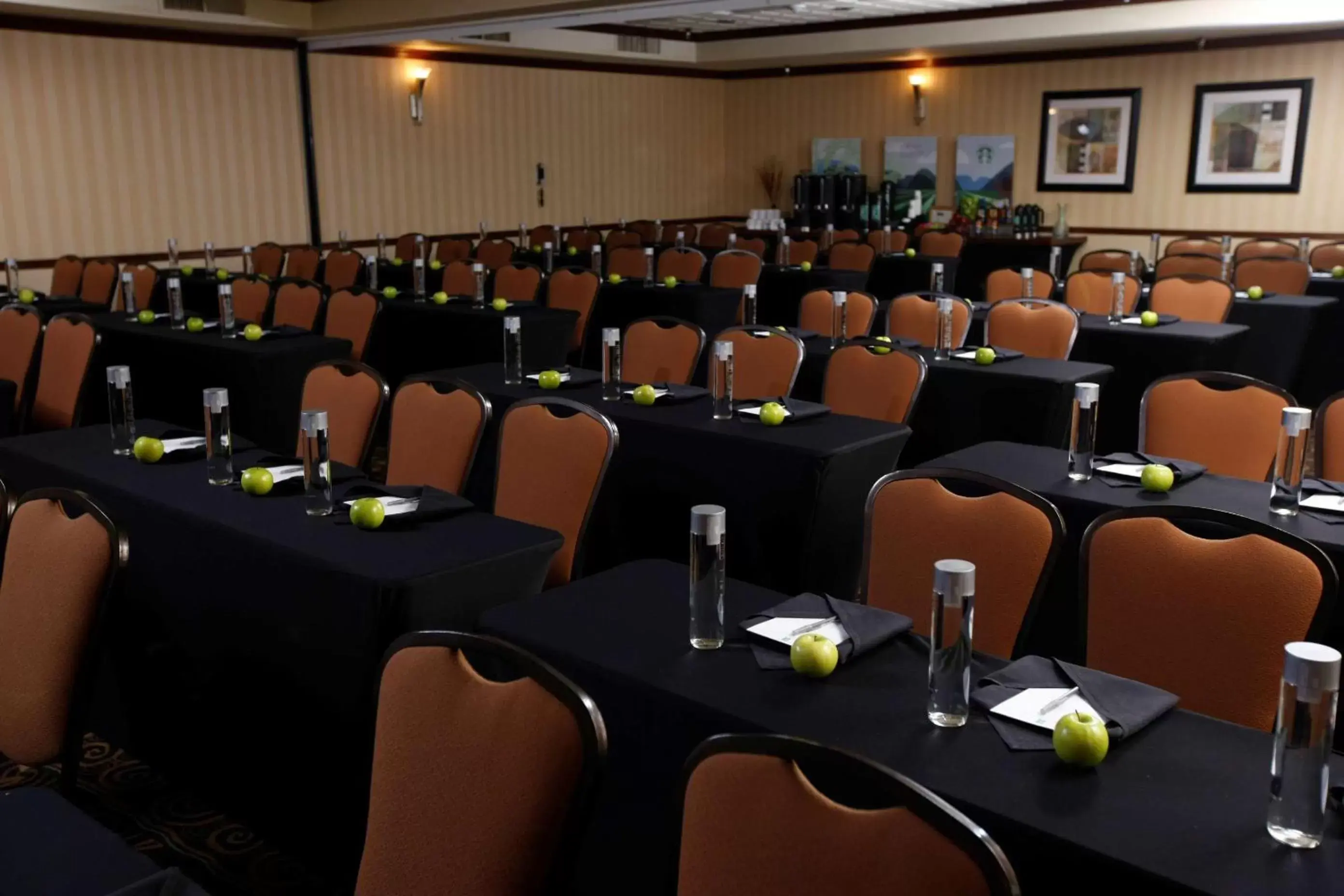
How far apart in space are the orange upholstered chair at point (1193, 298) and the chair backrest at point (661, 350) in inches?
131

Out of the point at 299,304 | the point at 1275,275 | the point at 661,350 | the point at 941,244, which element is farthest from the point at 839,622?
the point at 941,244

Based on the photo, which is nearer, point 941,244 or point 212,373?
point 212,373

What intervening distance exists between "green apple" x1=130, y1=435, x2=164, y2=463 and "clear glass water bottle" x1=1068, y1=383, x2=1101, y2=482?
8.81 ft

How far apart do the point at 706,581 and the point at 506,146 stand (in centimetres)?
1236

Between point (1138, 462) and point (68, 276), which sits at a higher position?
point (68, 276)

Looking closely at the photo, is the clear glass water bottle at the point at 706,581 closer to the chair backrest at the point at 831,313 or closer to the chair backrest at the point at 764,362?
the chair backrest at the point at 764,362

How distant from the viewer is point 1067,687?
2.14 meters

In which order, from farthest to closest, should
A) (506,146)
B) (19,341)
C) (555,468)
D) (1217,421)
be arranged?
(506,146) → (19,341) → (1217,421) → (555,468)

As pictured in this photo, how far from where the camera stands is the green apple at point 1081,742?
1.86 metres

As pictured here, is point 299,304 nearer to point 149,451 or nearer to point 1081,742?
point 149,451

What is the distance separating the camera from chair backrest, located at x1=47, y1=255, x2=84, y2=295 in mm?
9656

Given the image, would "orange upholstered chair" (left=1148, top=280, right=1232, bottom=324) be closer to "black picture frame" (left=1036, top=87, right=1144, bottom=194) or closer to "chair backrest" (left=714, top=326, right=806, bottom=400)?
"chair backrest" (left=714, top=326, right=806, bottom=400)

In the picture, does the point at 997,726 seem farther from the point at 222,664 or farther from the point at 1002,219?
the point at 1002,219

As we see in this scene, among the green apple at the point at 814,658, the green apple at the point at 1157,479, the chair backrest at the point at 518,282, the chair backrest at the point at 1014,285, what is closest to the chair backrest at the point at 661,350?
the green apple at the point at 1157,479
